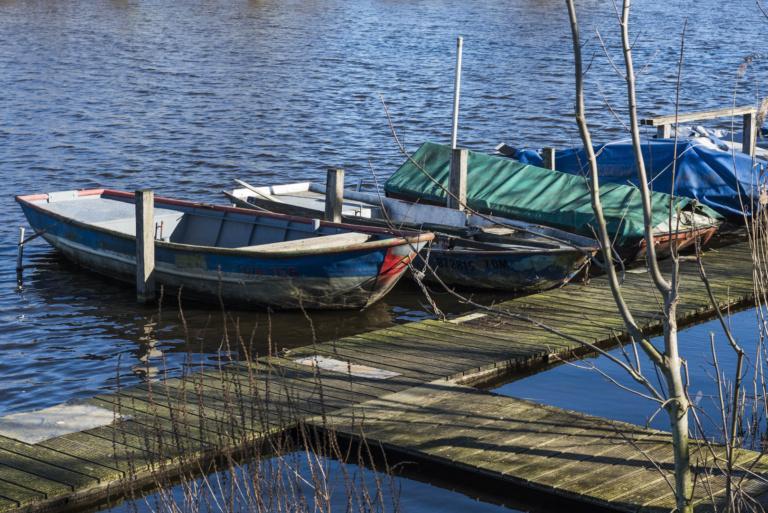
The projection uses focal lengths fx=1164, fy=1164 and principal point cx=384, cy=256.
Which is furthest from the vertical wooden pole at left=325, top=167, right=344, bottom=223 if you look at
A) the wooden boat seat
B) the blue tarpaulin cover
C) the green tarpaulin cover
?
the blue tarpaulin cover

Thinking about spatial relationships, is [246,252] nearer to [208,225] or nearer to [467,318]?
[208,225]

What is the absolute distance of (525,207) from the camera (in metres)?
16.1

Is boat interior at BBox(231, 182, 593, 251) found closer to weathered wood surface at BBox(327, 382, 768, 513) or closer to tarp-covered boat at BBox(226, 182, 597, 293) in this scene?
tarp-covered boat at BBox(226, 182, 597, 293)

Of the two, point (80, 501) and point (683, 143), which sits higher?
point (683, 143)

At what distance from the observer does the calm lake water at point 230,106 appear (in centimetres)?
1387

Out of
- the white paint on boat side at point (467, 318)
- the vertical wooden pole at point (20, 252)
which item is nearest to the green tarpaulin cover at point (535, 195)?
the white paint on boat side at point (467, 318)

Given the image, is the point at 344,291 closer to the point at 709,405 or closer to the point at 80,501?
the point at 709,405

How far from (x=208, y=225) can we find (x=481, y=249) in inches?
151

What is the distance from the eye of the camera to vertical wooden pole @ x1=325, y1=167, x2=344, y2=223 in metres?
15.1

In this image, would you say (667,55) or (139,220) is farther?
(667,55)

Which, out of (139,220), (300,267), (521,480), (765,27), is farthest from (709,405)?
(765,27)

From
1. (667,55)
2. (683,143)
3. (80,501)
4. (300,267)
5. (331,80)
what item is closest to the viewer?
(80,501)

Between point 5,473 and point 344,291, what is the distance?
6.48m

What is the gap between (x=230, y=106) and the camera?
110 ft
